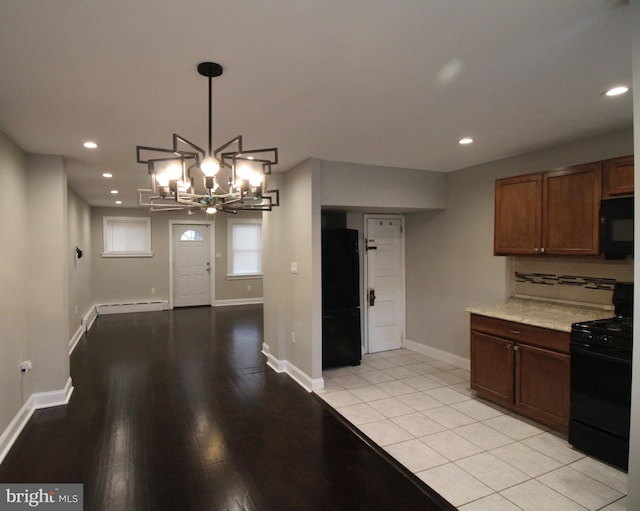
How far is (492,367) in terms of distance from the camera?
3.42 metres

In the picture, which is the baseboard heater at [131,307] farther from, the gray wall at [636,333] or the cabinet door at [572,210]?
the gray wall at [636,333]

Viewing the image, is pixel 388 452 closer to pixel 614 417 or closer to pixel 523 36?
pixel 614 417

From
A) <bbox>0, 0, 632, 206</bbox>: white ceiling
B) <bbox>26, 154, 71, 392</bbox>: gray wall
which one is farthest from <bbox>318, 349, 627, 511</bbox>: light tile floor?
<bbox>26, 154, 71, 392</bbox>: gray wall

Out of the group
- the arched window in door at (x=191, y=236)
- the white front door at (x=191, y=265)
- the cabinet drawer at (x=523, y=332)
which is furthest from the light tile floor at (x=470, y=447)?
the arched window in door at (x=191, y=236)

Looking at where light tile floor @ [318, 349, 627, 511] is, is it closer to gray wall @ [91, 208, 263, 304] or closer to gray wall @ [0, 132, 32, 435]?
gray wall @ [0, 132, 32, 435]

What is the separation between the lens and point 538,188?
3381 millimetres

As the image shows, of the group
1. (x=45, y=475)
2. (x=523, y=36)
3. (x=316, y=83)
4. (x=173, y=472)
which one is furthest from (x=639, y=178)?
(x=45, y=475)

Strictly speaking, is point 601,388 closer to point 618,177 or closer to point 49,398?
point 618,177

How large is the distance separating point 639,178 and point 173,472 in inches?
119

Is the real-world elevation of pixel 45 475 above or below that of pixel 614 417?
below

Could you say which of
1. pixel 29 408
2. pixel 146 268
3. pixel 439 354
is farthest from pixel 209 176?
pixel 146 268

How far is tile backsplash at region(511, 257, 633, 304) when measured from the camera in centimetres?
318

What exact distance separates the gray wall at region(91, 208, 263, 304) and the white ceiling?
18.3 feet

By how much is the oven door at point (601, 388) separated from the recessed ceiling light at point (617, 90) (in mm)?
1682
